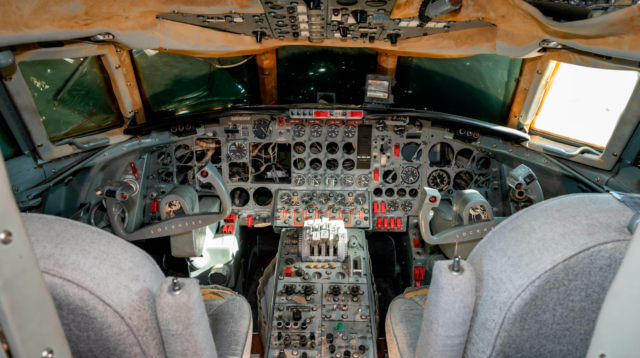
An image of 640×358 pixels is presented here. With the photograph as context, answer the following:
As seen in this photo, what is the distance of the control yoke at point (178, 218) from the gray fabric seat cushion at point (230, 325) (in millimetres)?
756

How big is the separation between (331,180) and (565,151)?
1963 mm

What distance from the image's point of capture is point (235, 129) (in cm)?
391

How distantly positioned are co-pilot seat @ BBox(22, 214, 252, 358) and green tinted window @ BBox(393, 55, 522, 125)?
10.3 feet

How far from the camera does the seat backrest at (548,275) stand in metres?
1.11

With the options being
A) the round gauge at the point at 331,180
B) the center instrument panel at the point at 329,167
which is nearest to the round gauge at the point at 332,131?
the center instrument panel at the point at 329,167

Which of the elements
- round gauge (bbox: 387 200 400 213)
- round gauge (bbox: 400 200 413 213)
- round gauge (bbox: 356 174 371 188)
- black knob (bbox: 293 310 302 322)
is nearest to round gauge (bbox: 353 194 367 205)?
round gauge (bbox: 356 174 371 188)

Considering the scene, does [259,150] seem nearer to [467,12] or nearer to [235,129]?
[235,129]

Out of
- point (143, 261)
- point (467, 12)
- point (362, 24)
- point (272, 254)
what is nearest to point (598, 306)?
point (143, 261)

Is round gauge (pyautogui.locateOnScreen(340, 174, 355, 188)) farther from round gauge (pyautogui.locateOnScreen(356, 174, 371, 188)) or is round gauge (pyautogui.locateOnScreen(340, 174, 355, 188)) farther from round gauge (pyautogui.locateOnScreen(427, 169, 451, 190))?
round gauge (pyautogui.locateOnScreen(427, 169, 451, 190))

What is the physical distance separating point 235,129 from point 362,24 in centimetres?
160

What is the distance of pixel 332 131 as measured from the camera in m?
3.97

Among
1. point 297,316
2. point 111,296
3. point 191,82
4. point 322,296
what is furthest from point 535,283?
point 191,82

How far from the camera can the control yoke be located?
2.94 m

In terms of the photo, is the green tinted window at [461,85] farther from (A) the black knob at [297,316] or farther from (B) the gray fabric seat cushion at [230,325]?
(B) the gray fabric seat cushion at [230,325]
